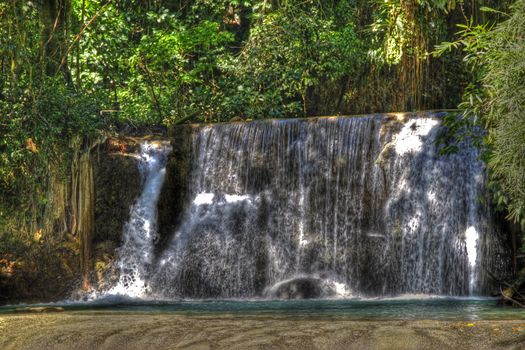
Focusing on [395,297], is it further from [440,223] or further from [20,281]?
[20,281]

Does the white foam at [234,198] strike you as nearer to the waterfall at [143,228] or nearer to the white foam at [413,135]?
the waterfall at [143,228]

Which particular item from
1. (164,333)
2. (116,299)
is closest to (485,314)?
(164,333)

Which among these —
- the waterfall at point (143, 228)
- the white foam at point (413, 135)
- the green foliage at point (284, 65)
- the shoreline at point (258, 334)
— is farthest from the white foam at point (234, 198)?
the shoreline at point (258, 334)

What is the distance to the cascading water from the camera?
13352 mm

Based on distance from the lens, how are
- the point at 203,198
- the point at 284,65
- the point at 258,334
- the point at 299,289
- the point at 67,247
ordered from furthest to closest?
the point at 284,65 < the point at 203,198 < the point at 67,247 < the point at 299,289 < the point at 258,334

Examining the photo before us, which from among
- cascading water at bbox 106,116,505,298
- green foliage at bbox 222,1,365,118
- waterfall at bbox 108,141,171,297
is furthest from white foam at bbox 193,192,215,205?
green foliage at bbox 222,1,365,118

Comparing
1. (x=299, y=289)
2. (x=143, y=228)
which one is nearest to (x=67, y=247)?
(x=143, y=228)

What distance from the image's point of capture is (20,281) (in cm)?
1497

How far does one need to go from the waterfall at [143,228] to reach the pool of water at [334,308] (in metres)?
0.49

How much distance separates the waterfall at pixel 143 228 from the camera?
1495 cm

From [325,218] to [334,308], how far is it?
3292 mm

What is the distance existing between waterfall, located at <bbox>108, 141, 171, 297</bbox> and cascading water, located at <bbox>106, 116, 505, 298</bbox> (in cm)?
4

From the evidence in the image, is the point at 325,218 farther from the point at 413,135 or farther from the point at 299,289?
the point at 413,135

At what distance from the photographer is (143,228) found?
1561 centimetres
